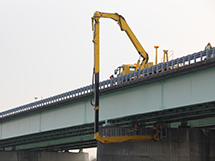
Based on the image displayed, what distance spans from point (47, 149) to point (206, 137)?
51004mm

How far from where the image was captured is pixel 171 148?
138 feet

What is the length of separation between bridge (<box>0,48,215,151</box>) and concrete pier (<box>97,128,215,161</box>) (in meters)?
1.77

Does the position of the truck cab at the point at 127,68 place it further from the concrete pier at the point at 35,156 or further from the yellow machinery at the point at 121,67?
the concrete pier at the point at 35,156

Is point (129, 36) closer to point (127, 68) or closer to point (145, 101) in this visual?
point (127, 68)

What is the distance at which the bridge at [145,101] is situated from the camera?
115 feet

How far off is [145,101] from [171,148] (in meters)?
5.08

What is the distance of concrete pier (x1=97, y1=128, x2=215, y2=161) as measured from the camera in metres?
41.7

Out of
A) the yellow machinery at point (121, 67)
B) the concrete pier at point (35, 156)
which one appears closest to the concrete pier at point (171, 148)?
the yellow machinery at point (121, 67)

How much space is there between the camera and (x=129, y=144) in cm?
4247

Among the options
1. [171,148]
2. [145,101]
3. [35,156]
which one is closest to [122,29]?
[145,101]

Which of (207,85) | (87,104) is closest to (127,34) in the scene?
(87,104)

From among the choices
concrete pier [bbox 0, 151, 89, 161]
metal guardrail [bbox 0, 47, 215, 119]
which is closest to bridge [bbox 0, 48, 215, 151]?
metal guardrail [bbox 0, 47, 215, 119]

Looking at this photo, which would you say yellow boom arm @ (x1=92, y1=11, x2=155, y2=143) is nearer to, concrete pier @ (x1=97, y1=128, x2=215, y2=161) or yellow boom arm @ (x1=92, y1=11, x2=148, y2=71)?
yellow boom arm @ (x1=92, y1=11, x2=148, y2=71)

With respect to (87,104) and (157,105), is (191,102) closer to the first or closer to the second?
(157,105)
